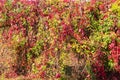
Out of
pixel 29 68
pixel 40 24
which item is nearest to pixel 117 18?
pixel 40 24

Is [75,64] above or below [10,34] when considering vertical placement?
below

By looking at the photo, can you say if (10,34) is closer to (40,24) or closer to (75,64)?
(40,24)

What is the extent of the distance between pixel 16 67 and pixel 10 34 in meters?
1.09

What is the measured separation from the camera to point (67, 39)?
11.0 metres

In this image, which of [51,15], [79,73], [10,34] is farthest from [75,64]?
[10,34]

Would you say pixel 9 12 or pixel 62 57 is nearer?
pixel 62 57

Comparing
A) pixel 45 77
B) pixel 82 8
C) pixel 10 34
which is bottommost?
pixel 45 77

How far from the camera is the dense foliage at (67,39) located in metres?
10.6

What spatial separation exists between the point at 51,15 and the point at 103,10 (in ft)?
5.40

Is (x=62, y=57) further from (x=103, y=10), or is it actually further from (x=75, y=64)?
(x=103, y=10)

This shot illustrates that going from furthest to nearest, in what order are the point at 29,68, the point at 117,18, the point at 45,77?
the point at 29,68
the point at 45,77
the point at 117,18

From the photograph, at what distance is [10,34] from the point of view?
12.4 metres

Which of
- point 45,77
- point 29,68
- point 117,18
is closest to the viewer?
point 117,18

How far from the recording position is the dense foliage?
10648 mm
